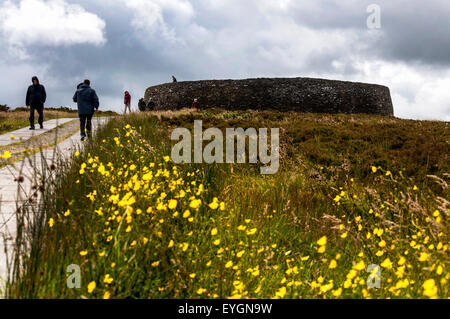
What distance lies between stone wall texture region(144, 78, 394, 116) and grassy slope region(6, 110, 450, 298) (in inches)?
940

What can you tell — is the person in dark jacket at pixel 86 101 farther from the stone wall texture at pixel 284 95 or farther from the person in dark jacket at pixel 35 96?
the stone wall texture at pixel 284 95

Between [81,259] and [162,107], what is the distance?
111 feet

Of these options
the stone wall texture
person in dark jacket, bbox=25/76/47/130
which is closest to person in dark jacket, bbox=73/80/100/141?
person in dark jacket, bbox=25/76/47/130

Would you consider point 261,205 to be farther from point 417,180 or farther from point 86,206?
point 417,180

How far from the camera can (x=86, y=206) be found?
12.6 ft

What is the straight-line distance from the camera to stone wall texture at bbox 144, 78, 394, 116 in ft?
104

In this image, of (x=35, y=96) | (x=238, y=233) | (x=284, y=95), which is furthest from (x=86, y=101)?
(x=284, y=95)

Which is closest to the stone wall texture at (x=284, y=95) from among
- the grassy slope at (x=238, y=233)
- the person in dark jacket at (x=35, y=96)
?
the person in dark jacket at (x=35, y=96)

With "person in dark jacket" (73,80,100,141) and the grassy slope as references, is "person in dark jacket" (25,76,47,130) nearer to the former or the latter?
"person in dark jacket" (73,80,100,141)

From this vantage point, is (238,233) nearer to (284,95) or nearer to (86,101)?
(86,101)

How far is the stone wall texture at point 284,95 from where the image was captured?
31.8 m

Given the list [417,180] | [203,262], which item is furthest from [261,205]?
[417,180]

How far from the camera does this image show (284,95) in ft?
105

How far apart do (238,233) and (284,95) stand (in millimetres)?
29241
